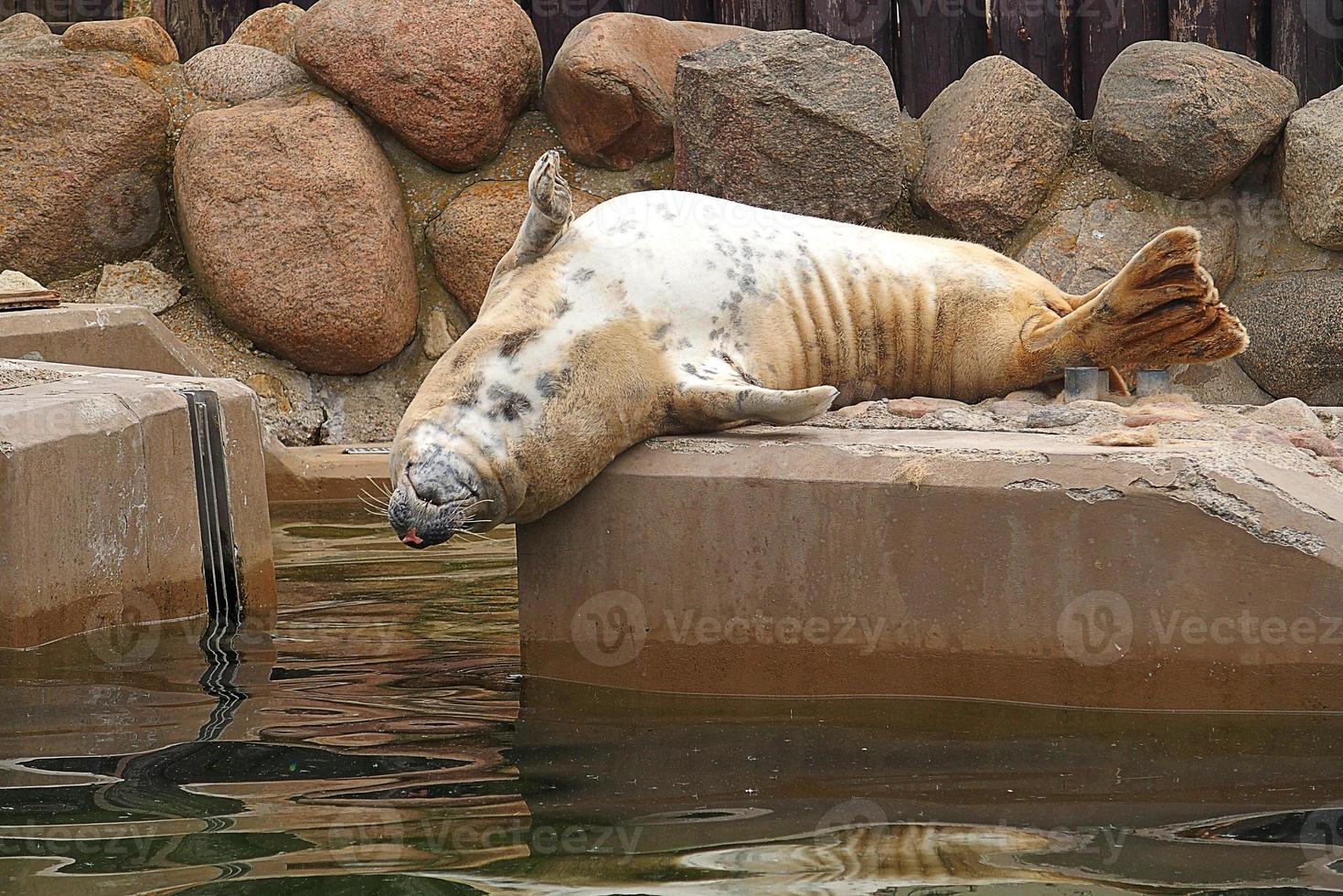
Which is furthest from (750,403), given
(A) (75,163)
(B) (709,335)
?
(A) (75,163)

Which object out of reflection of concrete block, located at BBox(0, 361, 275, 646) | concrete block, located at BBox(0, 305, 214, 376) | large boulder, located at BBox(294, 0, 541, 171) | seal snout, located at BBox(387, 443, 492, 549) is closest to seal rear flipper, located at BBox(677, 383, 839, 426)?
seal snout, located at BBox(387, 443, 492, 549)

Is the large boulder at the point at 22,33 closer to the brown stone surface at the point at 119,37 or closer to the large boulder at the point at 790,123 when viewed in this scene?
the brown stone surface at the point at 119,37

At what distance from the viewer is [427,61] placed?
23.7ft

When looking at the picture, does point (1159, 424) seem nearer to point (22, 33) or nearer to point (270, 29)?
point (270, 29)

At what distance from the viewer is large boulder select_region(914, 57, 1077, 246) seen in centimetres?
705

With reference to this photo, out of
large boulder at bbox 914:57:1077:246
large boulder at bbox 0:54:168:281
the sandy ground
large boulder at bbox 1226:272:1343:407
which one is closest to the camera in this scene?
the sandy ground

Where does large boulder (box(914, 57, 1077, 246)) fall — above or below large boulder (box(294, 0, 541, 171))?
below

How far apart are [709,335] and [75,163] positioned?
4237mm

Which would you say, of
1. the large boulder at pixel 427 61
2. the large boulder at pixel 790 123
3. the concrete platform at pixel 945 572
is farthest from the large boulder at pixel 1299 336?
the concrete platform at pixel 945 572

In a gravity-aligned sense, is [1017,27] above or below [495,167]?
above

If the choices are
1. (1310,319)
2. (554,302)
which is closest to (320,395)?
(554,302)

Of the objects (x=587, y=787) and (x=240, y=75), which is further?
(x=240, y=75)

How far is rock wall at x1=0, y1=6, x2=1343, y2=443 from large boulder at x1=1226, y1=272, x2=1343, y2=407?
0.04 ft

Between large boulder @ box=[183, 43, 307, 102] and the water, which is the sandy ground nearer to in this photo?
the water
